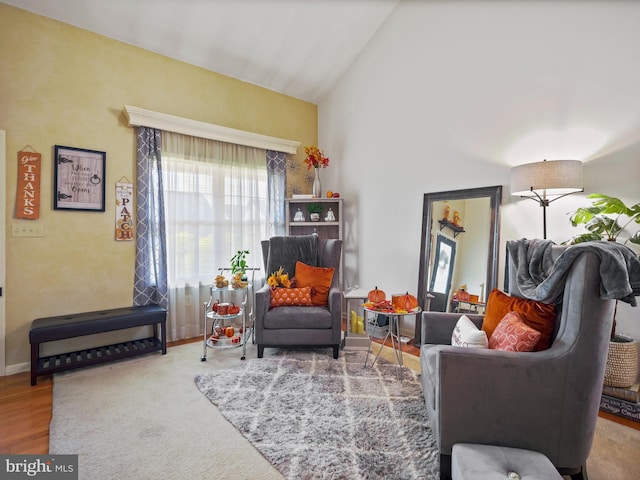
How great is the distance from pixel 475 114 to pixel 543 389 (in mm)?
2529

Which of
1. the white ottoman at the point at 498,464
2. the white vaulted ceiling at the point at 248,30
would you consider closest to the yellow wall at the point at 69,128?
the white vaulted ceiling at the point at 248,30

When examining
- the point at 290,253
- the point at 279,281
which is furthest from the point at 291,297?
the point at 290,253

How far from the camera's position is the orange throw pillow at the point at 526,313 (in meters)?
1.66

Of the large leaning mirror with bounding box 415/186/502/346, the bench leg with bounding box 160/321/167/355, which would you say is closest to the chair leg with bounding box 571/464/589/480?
the large leaning mirror with bounding box 415/186/502/346

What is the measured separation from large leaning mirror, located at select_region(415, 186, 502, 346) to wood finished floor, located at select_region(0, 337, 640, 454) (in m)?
1.24

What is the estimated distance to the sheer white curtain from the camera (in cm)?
355

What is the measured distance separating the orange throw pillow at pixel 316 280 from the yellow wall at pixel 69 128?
5.52 ft

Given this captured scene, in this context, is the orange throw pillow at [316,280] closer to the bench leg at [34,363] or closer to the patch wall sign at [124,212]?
the patch wall sign at [124,212]

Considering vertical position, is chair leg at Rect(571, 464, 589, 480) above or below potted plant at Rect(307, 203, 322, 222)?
below

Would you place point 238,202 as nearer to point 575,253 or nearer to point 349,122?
point 349,122

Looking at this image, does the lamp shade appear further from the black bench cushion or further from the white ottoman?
the black bench cushion

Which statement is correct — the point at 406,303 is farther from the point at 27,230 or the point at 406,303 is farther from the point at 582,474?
the point at 27,230

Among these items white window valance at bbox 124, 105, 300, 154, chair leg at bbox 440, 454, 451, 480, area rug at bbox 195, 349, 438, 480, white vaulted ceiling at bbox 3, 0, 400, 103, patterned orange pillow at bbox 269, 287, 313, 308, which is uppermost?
white vaulted ceiling at bbox 3, 0, 400, 103

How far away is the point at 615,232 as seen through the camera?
2.29m
